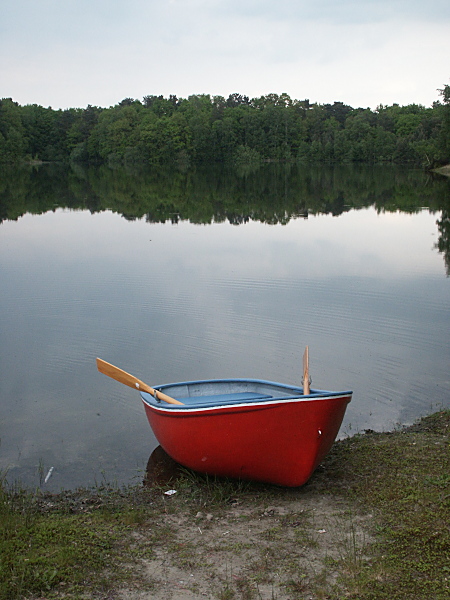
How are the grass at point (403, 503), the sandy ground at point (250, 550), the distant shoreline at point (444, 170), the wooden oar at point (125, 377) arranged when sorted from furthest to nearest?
the distant shoreline at point (444, 170) → the wooden oar at point (125, 377) → the sandy ground at point (250, 550) → the grass at point (403, 503)

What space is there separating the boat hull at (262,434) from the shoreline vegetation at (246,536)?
24 centimetres

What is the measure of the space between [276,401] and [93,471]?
2.73 metres

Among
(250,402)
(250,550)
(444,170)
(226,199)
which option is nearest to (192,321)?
(250,402)

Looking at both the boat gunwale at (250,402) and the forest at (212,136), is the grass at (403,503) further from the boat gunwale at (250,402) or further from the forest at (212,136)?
the forest at (212,136)

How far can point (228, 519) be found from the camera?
19.9 feet

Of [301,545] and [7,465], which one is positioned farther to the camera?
[7,465]

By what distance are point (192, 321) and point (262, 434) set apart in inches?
292

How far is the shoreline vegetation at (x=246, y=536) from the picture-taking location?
475 cm

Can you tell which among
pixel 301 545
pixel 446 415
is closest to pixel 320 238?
pixel 446 415

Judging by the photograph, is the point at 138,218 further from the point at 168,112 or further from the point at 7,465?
the point at 168,112

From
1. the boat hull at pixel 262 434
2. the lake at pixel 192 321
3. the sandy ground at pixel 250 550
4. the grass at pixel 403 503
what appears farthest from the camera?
the lake at pixel 192 321

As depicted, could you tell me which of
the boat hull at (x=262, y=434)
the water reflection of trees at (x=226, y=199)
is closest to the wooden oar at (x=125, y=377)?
the boat hull at (x=262, y=434)

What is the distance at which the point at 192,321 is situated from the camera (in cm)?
1379

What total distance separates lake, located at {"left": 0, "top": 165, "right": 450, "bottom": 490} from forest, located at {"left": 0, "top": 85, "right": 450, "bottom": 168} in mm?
73462
